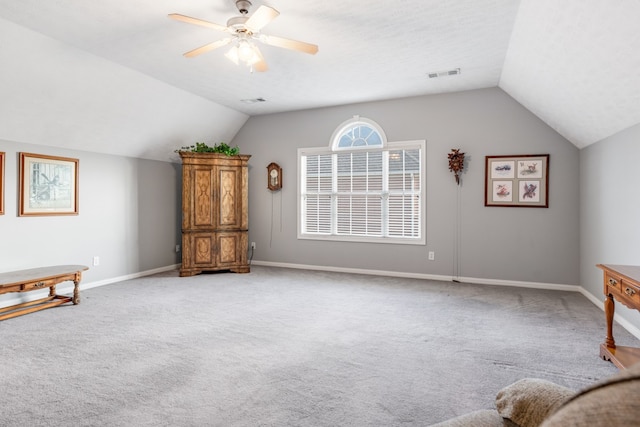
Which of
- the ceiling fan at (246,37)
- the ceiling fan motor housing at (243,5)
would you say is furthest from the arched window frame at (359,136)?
the ceiling fan motor housing at (243,5)

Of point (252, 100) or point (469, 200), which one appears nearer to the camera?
point (469, 200)

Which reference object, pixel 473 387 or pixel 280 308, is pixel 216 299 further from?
pixel 473 387

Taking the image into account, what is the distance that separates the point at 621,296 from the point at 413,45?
291 cm

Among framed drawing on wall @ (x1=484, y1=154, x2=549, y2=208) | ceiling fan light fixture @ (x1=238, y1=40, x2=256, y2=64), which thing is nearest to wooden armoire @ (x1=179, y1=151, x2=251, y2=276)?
ceiling fan light fixture @ (x1=238, y1=40, x2=256, y2=64)

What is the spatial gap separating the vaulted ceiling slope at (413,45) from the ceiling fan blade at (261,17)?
1.07ft

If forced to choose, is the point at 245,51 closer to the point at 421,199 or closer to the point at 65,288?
the point at 421,199

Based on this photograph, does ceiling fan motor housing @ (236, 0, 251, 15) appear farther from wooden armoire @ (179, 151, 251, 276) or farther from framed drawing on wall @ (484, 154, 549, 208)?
framed drawing on wall @ (484, 154, 549, 208)

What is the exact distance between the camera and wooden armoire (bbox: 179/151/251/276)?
5.88 m

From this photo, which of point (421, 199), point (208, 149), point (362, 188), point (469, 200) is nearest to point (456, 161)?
point (469, 200)

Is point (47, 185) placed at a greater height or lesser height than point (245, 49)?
lesser

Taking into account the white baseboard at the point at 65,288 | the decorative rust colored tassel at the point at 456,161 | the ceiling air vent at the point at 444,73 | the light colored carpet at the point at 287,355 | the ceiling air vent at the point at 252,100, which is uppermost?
the ceiling air vent at the point at 252,100

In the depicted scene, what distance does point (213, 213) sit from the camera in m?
6.01

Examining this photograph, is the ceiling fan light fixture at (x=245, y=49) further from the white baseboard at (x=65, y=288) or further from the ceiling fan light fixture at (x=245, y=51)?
the white baseboard at (x=65, y=288)

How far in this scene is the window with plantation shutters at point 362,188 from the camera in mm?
5805
